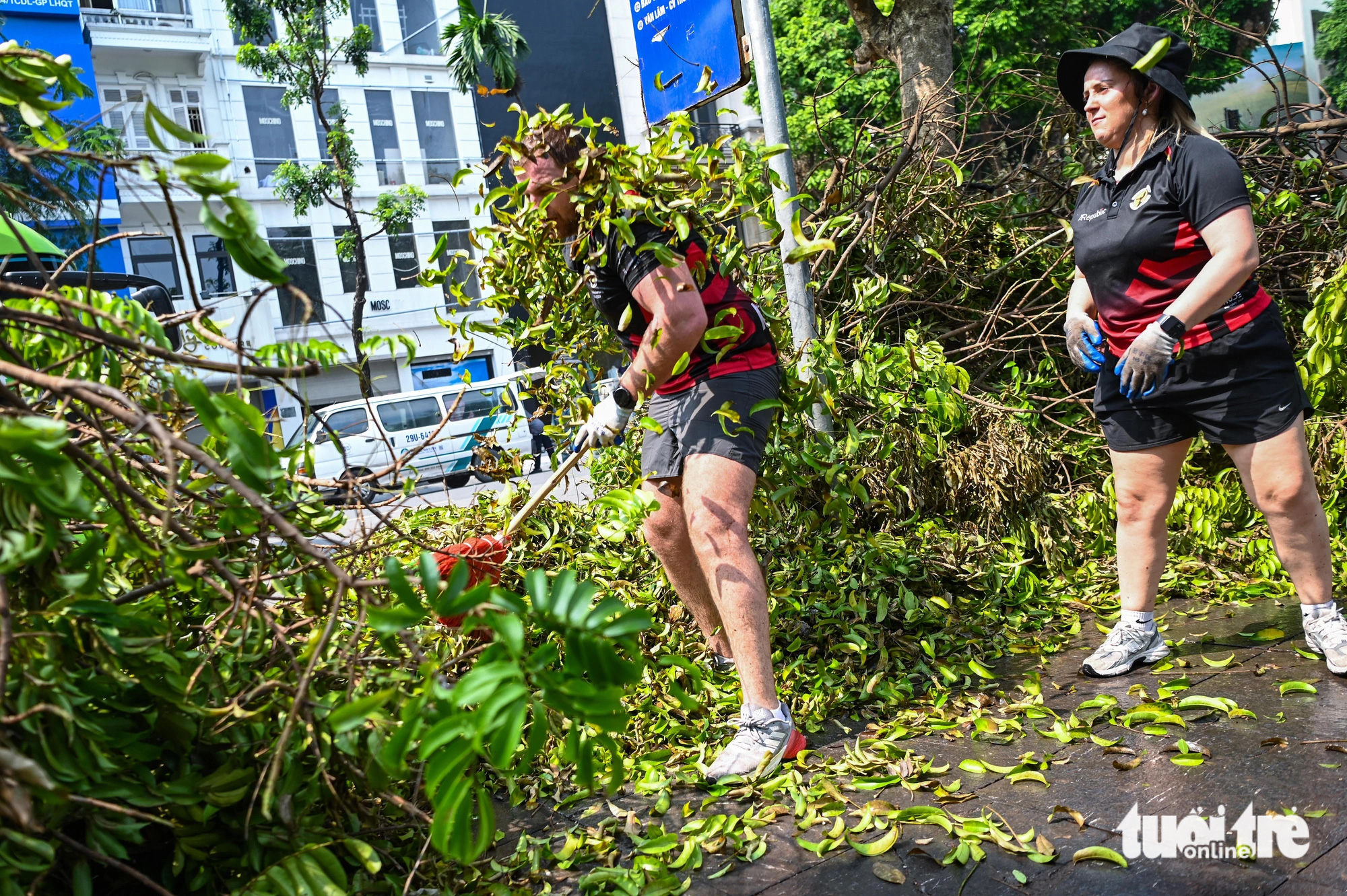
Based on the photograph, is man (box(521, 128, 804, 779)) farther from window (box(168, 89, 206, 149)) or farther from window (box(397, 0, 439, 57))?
window (box(397, 0, 439, 57))

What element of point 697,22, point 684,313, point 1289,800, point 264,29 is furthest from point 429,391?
point 1289,800

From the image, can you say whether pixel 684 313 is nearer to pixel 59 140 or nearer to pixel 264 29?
pixel 59 140

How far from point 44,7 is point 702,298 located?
25.8 meters

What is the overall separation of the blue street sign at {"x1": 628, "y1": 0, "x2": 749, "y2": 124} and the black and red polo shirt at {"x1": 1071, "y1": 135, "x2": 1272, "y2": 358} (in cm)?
153

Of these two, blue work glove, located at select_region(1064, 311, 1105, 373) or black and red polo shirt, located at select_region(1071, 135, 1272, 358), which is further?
blue work glove, located at select_region(1064, 311, 1105, 373)

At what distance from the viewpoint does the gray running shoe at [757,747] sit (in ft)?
8.87

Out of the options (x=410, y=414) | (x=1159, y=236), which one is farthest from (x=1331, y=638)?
(x=410, y=414)

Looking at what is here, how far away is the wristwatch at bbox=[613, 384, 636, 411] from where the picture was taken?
2.96 meters

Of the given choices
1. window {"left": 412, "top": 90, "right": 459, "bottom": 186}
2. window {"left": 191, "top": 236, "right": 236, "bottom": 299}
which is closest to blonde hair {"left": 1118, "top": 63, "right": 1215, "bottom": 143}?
window {"left": 191, "top": 236, "right": 236, "bottom": 299}

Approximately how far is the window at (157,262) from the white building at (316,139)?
0.05m

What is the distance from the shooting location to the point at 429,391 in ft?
58.2

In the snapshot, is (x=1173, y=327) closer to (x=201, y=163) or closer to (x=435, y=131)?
(x=201, y=163)

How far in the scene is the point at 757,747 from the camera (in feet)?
8.96

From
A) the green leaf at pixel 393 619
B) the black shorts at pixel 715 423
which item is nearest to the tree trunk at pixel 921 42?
the black shorts at pixel 715 423
